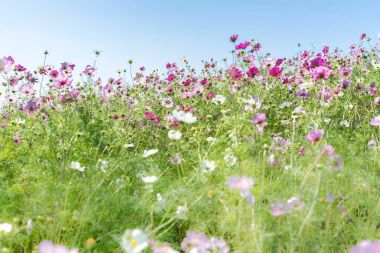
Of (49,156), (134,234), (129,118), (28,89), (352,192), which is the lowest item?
(134,234)

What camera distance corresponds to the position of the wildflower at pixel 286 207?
171 cm

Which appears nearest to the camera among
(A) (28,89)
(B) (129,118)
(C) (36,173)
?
(C) (36,173)

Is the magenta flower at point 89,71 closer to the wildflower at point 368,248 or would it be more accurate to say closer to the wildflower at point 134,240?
the wildflower at point 134,240

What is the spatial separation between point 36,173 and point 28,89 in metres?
2.81

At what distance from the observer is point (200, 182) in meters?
2.62

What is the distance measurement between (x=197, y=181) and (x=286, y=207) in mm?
824

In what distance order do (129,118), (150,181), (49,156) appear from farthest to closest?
(129,118) < (49,156) < (150,181)

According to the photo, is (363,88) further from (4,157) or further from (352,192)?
(4,157)

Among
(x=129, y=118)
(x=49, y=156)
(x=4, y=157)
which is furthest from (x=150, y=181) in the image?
(x=129, y=118)

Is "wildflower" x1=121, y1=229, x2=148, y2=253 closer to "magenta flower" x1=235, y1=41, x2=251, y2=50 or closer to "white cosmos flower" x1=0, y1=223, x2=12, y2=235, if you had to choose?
"white cosmos flower" x1=0, y1=223, x2=12, y2=235

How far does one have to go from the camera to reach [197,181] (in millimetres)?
2498

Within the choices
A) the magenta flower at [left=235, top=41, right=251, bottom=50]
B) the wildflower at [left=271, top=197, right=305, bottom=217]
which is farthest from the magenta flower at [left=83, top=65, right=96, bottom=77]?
the wildflower at [left=271, top=197, right=305, bottom=217]

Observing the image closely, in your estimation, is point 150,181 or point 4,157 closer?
point 150,181

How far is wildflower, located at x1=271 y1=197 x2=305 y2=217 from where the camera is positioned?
1.71 m
